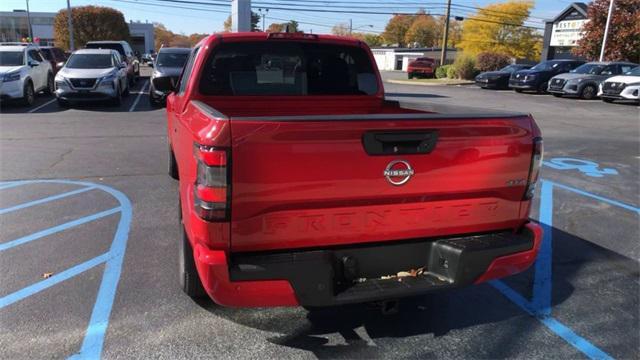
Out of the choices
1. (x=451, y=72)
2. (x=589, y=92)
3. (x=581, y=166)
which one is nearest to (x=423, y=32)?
(x=451, y=72)

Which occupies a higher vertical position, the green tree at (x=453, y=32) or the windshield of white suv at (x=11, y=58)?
the green tree at (x=453, y=32)

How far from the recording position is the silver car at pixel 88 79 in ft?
48.5

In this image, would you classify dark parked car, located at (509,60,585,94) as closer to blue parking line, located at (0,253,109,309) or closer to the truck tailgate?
the truck tailgate

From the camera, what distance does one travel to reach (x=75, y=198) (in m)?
6.22

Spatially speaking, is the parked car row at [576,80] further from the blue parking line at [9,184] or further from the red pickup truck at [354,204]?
the blue parking line at [9,184]

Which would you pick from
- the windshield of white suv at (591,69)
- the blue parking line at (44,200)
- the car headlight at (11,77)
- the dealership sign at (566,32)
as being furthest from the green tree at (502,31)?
the blue parking line at (44,200)

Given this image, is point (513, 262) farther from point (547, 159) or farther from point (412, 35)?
point (412, 35)

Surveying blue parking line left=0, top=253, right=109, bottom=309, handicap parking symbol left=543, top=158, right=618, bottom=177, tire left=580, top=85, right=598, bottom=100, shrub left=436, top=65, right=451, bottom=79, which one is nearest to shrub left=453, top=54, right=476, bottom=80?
shrub left=436, top=65, right=451, bottom=79

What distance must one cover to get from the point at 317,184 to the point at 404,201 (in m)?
0.54

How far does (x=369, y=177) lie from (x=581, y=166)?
7.55 meters

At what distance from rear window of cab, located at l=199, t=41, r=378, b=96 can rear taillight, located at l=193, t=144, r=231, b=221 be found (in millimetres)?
1897

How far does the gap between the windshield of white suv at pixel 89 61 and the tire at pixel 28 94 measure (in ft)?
4.40

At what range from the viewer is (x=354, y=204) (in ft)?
8.91

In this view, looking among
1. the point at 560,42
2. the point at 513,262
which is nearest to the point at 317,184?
the point at 513,262
